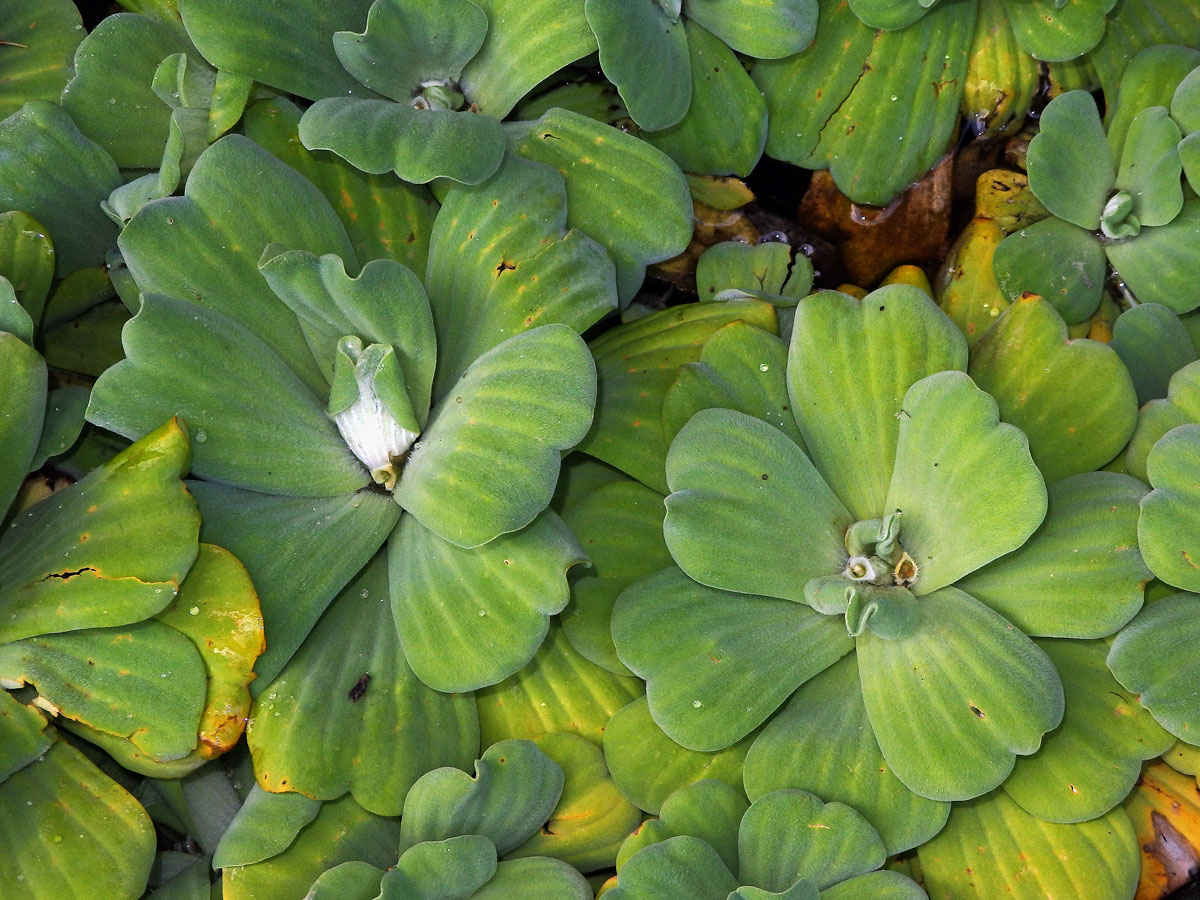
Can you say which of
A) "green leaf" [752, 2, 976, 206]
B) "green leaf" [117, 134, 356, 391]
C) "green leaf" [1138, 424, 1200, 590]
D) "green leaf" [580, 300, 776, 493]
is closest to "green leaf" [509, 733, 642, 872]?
"green leaf" [580, 300, 776, 493]

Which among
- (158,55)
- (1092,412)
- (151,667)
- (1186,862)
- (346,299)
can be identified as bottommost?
(1186,862)

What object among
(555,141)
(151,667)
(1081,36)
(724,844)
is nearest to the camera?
(151,667)

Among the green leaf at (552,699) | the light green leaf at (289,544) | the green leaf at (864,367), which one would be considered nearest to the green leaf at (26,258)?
the light green leaf at (289,544)

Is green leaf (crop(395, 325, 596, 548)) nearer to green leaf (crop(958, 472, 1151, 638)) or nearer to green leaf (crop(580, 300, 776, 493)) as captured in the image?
green leaf (crop(580, 300, 776, 493))

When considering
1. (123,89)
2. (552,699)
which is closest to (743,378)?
(552,699)

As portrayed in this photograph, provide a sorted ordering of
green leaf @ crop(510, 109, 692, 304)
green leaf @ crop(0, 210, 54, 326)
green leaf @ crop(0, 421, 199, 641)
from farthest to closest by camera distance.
A: green leaf @ crop(510, 109, 692, 304), green leaf @ crop(0, 210, 54, 326), green leaf @ crop(0, 421, 199, 641)

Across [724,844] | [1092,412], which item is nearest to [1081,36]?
[1092,412]

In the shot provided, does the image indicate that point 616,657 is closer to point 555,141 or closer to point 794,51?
point 555,141
